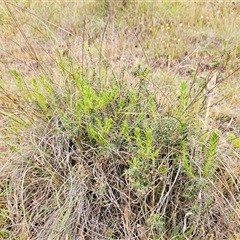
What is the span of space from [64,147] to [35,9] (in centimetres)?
215

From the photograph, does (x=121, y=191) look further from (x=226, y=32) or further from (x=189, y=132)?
(x=226, y=32)

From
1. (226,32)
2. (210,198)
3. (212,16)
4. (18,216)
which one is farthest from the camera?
(212,16)

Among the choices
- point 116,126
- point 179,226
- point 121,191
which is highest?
point 116,126

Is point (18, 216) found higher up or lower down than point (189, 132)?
lower down

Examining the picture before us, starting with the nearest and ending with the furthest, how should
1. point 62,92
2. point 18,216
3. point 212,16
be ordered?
point 18,216
point 62,92
point 212,16

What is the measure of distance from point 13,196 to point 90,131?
20.1 inches

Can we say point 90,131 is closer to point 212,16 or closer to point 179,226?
point 179,226

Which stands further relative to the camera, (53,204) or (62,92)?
(62,92)

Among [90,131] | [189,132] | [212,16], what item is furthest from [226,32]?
[90,131]

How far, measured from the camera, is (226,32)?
118 inches

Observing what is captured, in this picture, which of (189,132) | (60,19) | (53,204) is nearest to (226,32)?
(60,19)

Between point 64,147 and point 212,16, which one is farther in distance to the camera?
point 212,16

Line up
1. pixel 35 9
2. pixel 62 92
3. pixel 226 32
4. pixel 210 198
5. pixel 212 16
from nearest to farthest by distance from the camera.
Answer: pixel 210 198
pixel 62 92
pixel 226 32
pixel 212 16
pixel 35 9

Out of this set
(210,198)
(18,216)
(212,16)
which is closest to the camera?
(210,198)
